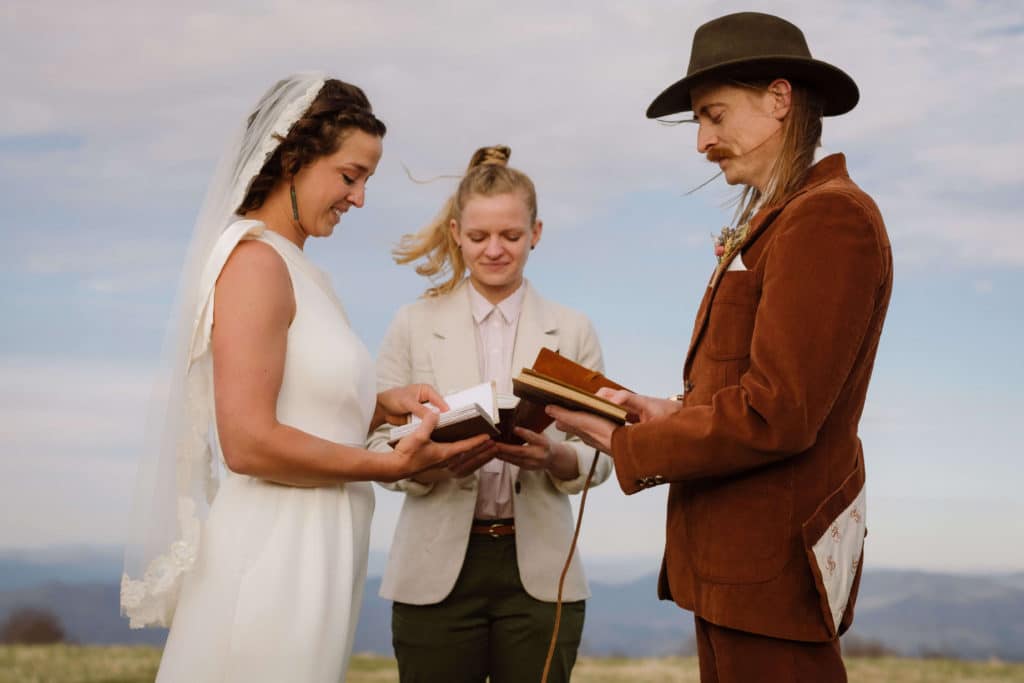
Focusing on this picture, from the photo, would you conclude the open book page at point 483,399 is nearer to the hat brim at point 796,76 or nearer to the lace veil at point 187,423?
the lace veil at point 187,423

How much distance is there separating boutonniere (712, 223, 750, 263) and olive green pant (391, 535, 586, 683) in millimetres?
1527

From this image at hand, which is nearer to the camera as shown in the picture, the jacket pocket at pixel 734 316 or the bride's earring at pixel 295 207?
the jacket pocket at pixel 734 316

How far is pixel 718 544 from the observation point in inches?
118

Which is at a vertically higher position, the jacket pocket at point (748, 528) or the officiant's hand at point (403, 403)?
the officiant's hand at point (403, 403)

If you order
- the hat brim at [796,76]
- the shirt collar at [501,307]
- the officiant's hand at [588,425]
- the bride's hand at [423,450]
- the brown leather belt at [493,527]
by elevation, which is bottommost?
the brown leather belt at [493,527]

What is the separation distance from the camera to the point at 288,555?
10.5ft

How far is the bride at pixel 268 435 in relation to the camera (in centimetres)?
312

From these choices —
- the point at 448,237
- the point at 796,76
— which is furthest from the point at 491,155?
the point at 796,76

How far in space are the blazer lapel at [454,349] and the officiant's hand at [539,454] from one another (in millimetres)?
482

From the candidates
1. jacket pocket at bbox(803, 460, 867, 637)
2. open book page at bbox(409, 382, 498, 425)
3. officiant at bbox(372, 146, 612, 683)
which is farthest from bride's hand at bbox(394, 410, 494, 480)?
jacket pocket at bbox(803, 460, 867, 637)

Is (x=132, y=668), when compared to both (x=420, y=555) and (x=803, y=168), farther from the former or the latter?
(x=803, y=168)

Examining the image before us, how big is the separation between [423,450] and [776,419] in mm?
1142

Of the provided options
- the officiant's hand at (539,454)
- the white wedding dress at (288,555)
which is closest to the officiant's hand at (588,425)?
the officiant's hand at (539,454)

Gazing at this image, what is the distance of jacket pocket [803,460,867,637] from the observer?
2881 millimetres
